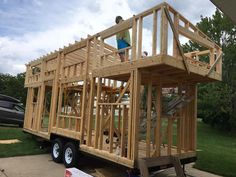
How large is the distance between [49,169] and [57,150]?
3.36ft

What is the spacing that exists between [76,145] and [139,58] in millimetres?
3444

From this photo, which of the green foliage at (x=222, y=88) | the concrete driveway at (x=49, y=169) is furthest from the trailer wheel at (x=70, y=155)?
the green foliage at (x=222, y=88)

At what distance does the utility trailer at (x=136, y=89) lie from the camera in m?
5.56

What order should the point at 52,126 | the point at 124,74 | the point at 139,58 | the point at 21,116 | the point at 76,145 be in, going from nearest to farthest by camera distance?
the point at 139,58, the point at 124,74, the point at 76,145, the point at 52,126, the point at 21,116

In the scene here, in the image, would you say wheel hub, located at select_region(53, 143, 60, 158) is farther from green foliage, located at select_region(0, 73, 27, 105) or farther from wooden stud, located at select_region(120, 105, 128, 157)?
green foliage, located at select_region(0, 73, 27, 105)

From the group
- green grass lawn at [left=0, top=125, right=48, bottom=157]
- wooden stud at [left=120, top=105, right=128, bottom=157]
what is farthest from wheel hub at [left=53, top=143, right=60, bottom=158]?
wooden stud at [left=120, top=105, right=128, bottom=157]

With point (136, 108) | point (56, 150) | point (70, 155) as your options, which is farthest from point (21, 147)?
point (136, 108)

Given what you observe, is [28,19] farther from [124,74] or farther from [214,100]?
[214,100]

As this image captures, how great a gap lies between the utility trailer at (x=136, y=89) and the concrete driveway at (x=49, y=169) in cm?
44

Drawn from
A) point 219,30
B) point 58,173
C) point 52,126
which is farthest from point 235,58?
point 58,173

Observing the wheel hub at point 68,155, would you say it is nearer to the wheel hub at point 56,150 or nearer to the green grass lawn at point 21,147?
the wheel hub at point 56,150

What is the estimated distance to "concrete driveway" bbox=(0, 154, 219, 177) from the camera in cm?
690

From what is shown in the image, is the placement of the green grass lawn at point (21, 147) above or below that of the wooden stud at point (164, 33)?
below

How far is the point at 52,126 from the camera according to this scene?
9078 millimetres
